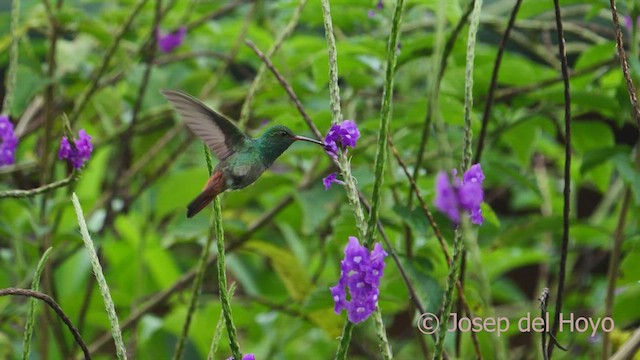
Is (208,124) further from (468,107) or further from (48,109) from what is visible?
(48,109)

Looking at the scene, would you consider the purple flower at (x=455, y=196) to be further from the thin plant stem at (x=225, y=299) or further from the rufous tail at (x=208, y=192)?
the rufous tail at (x=208, y=192)

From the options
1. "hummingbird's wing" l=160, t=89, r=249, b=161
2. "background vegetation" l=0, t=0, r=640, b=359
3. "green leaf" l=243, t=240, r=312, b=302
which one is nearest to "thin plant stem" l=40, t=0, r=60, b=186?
A: "background vegetation" l=0, t=0, r=640, b=359

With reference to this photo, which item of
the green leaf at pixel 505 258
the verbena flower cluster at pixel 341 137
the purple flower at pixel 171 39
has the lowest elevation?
the verbena flower cluster at pixel 341 137

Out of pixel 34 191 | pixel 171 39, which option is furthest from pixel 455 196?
pixel 171 39

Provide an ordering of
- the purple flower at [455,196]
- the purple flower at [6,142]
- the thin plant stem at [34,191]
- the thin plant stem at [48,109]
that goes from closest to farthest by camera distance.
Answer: the purple flower at [455,196] < the thin plant stem at [34,191] < the purple flower at [6,142] < the thin plant stem at [48,109]

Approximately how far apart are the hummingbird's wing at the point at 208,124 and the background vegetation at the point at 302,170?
0.32ft

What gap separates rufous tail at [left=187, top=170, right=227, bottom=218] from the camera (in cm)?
104

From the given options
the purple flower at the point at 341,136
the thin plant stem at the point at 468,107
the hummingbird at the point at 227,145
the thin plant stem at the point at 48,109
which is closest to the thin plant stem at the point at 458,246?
the thin plant stem at the point at 468,107

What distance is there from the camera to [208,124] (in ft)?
3.64

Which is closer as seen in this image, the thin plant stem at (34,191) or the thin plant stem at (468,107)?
the thin plant stem at (468,107)

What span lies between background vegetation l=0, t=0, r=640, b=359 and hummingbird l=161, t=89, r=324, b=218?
0.35ft

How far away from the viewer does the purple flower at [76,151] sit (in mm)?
1228

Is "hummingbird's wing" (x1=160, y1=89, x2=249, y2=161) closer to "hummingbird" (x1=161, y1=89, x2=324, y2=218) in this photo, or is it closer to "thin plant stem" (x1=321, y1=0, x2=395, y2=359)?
"hummingbird" (x1=161, y1=89, x2=324, y2=218)

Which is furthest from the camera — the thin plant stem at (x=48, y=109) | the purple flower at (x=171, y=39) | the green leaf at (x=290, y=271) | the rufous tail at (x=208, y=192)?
the purple flower at (x=171, y=39)
